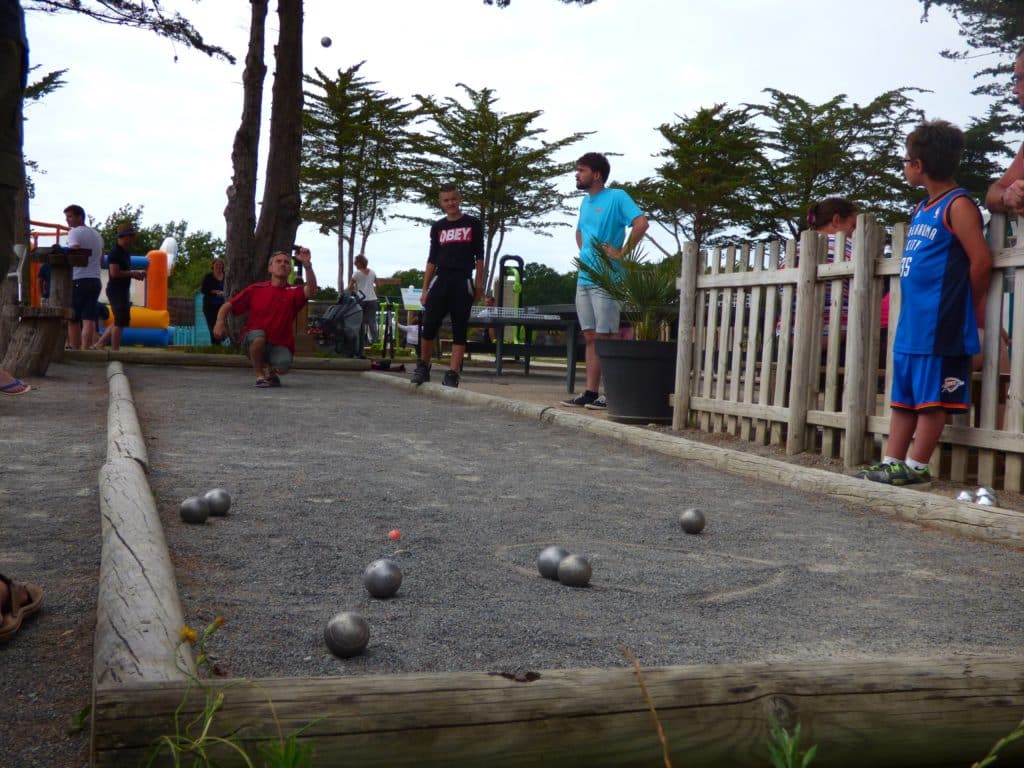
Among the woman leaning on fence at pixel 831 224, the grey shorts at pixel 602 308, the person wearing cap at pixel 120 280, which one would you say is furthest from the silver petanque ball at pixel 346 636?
the person wearing cap at pixel 120 280

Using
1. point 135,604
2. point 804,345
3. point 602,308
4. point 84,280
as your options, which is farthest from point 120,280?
point 135,604

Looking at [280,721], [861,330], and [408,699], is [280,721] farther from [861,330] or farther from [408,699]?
[861,330]

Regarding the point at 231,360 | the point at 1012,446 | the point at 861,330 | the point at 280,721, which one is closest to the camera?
the point at 280,721

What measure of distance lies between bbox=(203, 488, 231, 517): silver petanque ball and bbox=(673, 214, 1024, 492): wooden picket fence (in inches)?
Result: 152

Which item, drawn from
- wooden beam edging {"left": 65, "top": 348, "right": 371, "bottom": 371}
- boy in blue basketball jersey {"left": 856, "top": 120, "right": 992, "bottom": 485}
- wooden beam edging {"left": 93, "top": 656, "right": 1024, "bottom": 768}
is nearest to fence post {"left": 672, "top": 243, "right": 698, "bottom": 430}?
boy in blue basketball jersey {"left": 856, "top": 120, "right": 992, "bottom": 485}

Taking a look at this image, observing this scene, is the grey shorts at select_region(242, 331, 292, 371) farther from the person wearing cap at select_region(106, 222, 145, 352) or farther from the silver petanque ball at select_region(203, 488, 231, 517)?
the silver petanque ball at select_region(203, 488, 231, 517)

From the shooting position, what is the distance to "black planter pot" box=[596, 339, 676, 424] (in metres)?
8.61

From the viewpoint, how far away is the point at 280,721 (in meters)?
1.59

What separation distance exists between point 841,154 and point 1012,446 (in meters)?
40.4

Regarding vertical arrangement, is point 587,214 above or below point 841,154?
below

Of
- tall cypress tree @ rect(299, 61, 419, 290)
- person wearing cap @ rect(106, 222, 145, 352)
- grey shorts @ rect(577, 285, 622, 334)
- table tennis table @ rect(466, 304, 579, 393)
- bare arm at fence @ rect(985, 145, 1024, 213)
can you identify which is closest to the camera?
bare arm at fence @ rect(985, 145, 1024, 213)

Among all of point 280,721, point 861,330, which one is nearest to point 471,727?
point 280,721

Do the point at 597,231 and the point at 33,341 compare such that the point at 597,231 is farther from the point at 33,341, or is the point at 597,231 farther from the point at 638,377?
the point at 33,341

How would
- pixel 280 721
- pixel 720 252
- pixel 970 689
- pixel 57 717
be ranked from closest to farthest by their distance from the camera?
1. pixel 280 721
2. pixel 970 689
3. pixel 57 717
4. pixel 720 252
